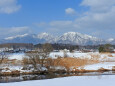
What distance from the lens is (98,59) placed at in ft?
168

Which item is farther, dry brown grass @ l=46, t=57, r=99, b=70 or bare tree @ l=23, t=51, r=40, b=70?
dry brown grass @ l=46, t=57, r=99, b=70

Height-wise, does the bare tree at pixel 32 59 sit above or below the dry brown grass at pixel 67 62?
above

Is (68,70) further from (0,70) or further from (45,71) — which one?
(0,70)

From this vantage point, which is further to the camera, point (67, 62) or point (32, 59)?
point (67, 62)

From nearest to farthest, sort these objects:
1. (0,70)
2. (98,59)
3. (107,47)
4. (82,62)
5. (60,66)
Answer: (0,70) < (60,66) < (82,62) < (98,59) < (107,47)

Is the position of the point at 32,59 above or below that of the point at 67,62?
above

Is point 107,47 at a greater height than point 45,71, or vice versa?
point 107,47

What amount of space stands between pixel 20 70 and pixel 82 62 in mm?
14921

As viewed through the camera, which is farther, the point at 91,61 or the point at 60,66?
the point at 91,61

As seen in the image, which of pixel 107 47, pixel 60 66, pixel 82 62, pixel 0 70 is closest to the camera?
pixel 0 70

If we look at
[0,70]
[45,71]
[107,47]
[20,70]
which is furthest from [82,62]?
[107,47]

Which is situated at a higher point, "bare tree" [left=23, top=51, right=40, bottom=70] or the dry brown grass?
"bare tree" [left=23, top=51, right=40, bottom=70]

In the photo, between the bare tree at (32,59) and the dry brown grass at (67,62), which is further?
the dry brown grass at (67,62)

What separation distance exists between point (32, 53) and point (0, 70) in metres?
7.91
